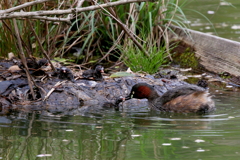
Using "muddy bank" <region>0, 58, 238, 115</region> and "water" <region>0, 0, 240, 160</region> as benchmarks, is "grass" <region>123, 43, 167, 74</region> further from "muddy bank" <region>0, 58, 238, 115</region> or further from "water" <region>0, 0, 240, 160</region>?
"water" <region>0, 0, 240, 160</region>

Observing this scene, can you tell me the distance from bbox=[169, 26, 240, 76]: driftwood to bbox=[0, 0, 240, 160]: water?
5.28 ft

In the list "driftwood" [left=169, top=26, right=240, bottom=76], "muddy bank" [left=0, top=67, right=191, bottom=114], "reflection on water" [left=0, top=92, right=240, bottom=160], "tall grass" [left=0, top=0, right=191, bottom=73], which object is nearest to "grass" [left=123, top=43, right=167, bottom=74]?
"tall grass" [left=0, top=0, right=191, bottom=73]

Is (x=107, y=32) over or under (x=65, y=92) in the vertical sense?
over

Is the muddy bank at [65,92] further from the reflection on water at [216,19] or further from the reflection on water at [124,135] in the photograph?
the reflection on water at [216,19]

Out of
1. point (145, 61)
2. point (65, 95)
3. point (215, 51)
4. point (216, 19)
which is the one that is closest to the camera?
point (65, 95)

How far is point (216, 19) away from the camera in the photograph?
48.2 feet

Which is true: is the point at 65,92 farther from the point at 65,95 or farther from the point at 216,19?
the point at 216,19

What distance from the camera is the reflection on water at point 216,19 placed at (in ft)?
40.4

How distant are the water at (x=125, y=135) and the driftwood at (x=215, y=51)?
5.28ft

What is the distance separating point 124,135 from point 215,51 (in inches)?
173

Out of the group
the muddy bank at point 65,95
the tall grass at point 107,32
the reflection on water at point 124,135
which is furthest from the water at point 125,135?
the tall grass at point 107,32

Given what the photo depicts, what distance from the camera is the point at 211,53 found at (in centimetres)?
866

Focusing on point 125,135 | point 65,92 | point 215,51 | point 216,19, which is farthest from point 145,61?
point 216,19

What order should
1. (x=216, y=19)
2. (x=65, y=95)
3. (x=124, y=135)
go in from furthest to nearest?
(x=216, y=19) < (x=65, y=95) < (x=124, y=135)
